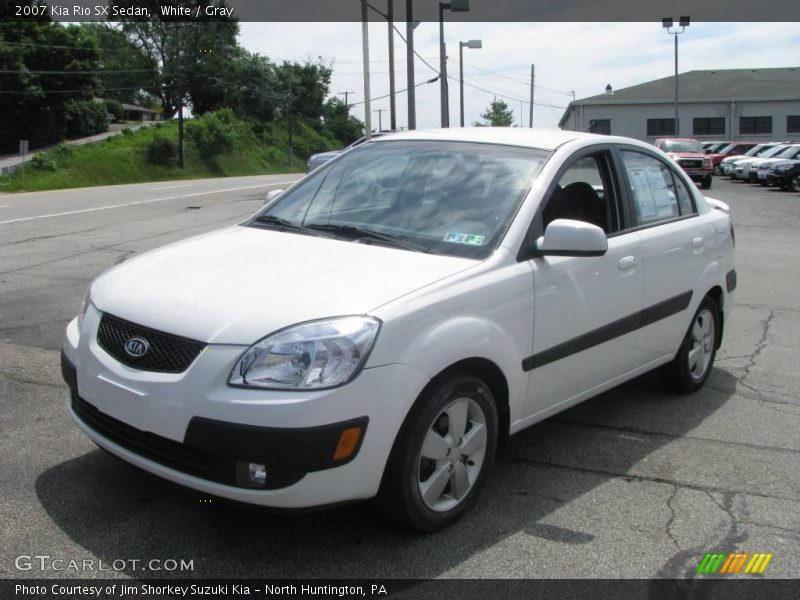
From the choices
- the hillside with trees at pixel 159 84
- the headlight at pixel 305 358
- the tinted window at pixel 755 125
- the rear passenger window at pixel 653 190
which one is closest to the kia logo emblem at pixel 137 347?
the headlight at pixel 305 358

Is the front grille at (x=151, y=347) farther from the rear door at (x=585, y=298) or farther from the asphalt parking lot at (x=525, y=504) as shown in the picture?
the rear door at (x=585, y=298)

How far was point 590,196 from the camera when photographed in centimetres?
458

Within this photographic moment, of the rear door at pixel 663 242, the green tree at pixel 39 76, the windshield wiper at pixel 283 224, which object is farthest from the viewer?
the green tree at pixel 39 76

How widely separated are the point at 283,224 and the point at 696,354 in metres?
2.91

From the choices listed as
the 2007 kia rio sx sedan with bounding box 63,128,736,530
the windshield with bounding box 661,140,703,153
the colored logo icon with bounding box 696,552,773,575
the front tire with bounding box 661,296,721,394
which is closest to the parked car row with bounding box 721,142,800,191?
the windshield with bounding box 661,140,703,153

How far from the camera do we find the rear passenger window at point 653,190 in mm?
4789

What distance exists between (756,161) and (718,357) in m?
27.1

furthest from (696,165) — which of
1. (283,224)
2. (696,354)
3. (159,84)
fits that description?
(159,84)

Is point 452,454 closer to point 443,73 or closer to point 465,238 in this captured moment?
point 465,238

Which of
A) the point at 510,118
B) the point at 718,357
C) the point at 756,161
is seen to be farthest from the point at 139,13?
the point at 718,357

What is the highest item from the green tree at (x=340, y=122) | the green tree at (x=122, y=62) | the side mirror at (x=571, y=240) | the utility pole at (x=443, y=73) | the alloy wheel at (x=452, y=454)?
the green tree at (x=122, y=62)

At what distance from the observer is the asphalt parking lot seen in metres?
3.14

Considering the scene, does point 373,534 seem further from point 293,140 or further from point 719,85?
point 293,140

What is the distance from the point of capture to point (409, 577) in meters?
3.04
